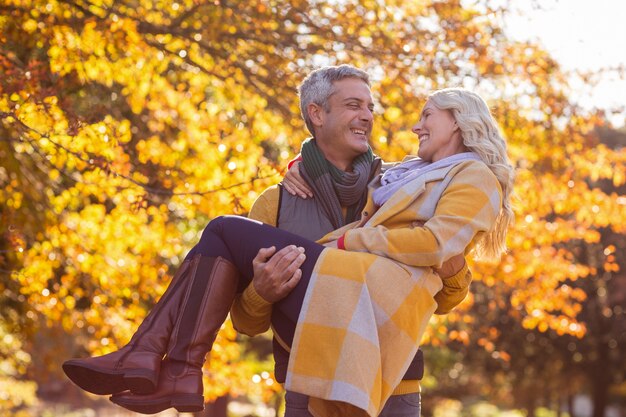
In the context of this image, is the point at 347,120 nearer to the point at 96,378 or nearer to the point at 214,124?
the point at 96,378

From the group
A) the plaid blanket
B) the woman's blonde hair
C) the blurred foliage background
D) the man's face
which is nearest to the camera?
the plaid blanket

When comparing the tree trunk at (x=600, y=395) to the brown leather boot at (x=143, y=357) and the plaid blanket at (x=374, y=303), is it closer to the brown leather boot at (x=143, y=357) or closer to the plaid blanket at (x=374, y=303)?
the plaid blanket at (x=374, y=303)

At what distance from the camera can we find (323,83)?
3938 millimetres

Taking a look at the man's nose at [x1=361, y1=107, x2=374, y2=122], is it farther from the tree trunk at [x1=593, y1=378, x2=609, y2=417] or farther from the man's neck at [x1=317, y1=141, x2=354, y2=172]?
the tree trunk at [x1=593, y1=378, x2=609, y2=417]

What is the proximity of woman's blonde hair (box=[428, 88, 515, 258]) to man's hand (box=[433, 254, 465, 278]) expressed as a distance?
0.52 feet

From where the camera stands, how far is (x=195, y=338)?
3.20 m

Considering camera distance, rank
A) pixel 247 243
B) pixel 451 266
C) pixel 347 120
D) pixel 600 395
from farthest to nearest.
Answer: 1. pixel 600 395
2. pixel 347 120
3. pixel 451 266
4. pixel 247 243

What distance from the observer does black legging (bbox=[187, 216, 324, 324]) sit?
325 centimetres

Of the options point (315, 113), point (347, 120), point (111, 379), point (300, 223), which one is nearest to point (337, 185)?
point (300, 223)

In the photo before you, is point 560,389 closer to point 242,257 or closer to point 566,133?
point 566,133

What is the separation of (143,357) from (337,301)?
70 cm

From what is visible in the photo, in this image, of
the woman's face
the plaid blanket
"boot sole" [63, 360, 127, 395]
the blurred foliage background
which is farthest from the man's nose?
the blurred foliage background

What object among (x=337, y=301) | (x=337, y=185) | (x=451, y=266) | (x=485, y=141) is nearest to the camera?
(x=337, y=301)

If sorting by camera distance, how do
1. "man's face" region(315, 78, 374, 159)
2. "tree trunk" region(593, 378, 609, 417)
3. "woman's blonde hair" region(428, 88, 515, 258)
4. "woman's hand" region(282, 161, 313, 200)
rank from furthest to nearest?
"tree trunk" region(593, 378, 609, 417), "man's face" region(315, 78, 374, 159), "woman's hand" region(282, 161, 313, 200), "woman's blonde hair" region(428, 88, 515, 258)
